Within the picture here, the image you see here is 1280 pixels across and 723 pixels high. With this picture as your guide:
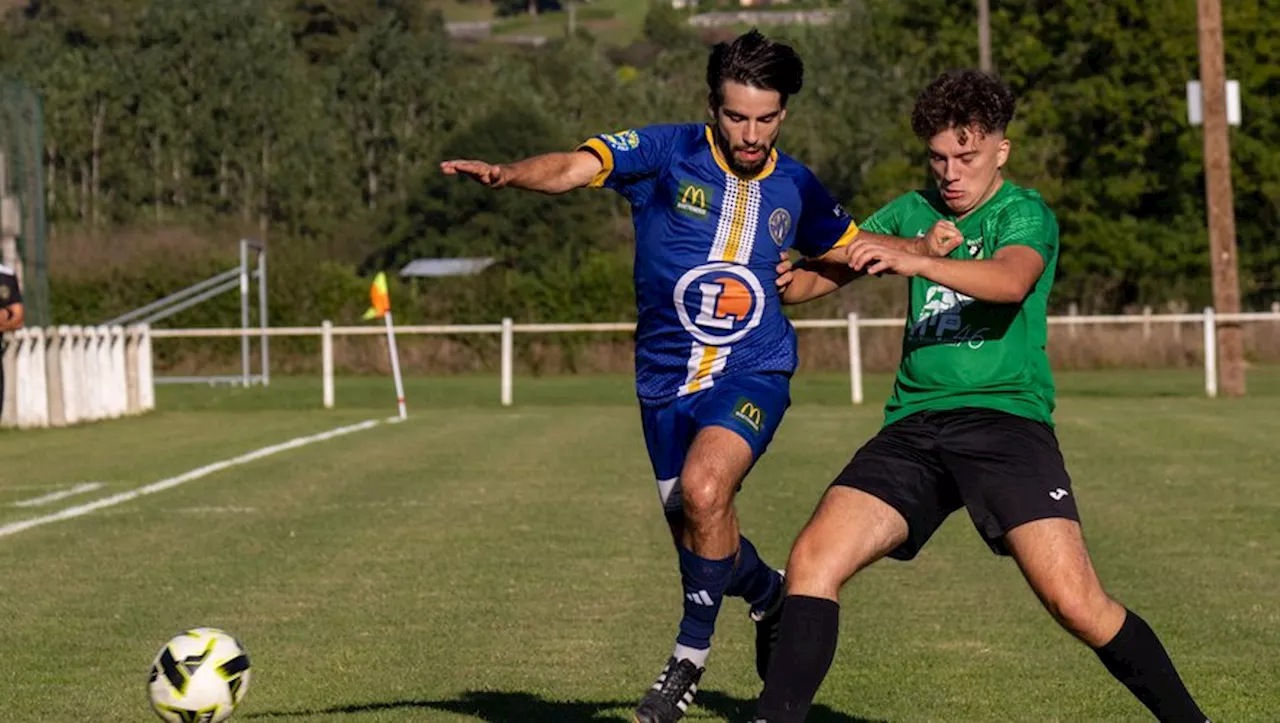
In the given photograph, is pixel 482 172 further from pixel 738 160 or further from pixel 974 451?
pixel 974 451

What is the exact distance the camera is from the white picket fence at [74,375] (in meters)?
25.9

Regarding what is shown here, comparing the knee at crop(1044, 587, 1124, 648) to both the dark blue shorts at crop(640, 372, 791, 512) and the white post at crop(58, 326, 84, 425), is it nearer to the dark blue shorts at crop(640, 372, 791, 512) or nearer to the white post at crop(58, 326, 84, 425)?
the dark blue shorts at crop(640, 372, 791, 512)

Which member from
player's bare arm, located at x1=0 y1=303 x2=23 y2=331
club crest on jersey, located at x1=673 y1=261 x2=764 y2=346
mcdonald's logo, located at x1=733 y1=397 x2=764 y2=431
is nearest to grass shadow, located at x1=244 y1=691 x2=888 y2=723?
mcdonald's logo, located at x1=733 y1=397 x2=764 y2=431

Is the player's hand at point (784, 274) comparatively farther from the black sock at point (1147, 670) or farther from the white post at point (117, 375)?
the white post at point (117, 375)

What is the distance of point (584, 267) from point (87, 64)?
48.2 metres

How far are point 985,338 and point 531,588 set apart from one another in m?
4.70

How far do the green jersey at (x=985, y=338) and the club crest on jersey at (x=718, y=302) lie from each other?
891 millimetres

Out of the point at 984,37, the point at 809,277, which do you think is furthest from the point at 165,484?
the point at 984,37

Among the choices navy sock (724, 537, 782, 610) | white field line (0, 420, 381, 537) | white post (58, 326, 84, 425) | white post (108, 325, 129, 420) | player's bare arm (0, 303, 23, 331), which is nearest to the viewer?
navy sock (724, 537, 782, 610)

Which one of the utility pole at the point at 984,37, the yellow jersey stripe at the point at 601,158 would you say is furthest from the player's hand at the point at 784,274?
the utility pole at the point at 984,37

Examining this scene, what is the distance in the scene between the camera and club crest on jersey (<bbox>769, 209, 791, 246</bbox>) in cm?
696

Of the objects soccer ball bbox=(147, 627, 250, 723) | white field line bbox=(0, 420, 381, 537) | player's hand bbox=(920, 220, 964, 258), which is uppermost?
player's hand bbox=(920, 220, 964, 258)

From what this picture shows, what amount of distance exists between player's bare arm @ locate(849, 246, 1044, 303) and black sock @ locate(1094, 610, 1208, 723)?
0.99 meters

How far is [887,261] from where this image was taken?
559 centimetres
